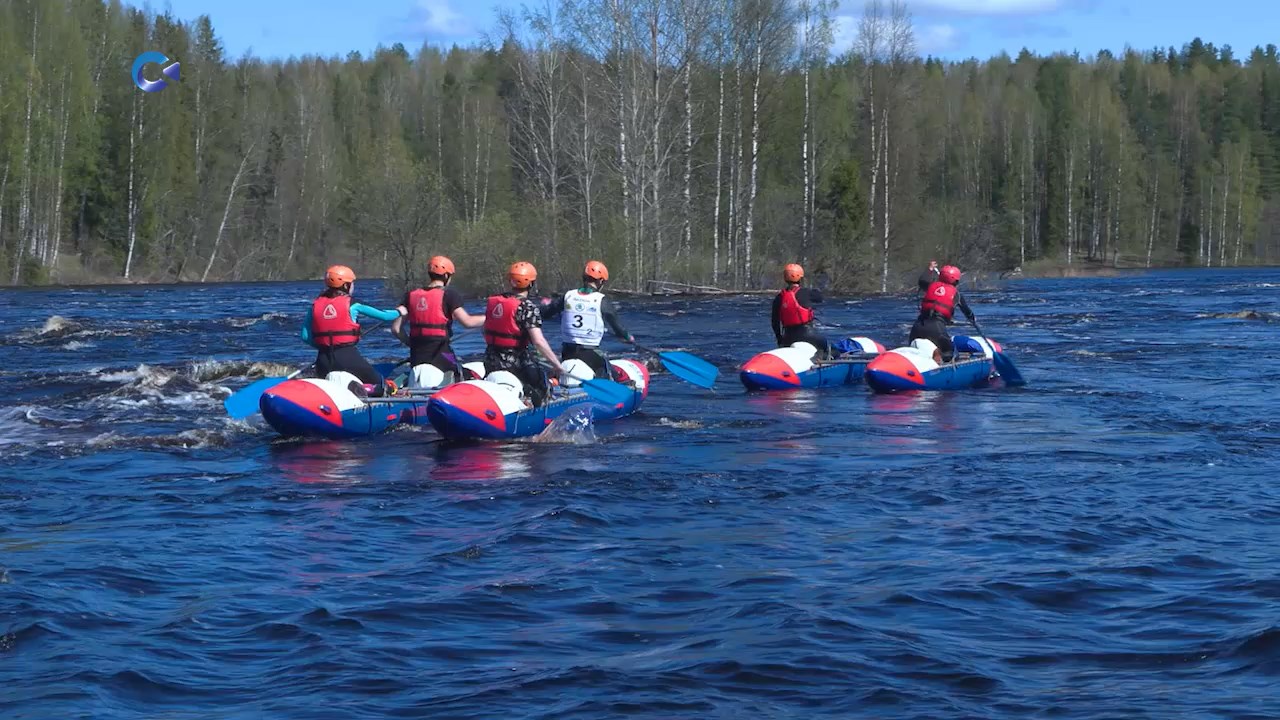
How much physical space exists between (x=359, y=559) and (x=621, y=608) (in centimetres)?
184

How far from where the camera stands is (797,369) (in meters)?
16.6

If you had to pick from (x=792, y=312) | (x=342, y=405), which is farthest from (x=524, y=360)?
(x=792, y=312)

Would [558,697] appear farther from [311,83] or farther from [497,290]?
[311,83]

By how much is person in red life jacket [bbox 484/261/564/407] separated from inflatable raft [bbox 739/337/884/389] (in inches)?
158

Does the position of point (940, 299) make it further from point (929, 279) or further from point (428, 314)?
point (428, 314)

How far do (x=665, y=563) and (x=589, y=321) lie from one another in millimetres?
6116

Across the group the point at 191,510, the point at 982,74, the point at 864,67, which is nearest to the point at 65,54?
the point at 864,67

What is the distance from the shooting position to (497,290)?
38.3 meters

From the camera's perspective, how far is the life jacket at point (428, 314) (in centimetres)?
1311

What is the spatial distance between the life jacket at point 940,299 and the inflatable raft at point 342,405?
19.3 ft

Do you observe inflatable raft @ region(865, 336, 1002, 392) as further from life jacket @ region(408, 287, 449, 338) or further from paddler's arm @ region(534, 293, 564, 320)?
life jacket @ region(408, 287, 449, 338)

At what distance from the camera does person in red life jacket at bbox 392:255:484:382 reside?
1296cm

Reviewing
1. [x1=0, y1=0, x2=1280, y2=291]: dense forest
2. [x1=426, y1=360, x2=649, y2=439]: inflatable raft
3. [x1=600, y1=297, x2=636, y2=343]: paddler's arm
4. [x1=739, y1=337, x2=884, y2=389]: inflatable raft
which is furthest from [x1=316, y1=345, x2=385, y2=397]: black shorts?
[x1=0, y1=0, x2=1280, y2=291]: dense forest

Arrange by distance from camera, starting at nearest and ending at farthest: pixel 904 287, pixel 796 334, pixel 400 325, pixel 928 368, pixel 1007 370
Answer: pixel 400 325 → pixel 928 368 → pixel 796 334 → pixel 1007 370 → pixel 904 287
